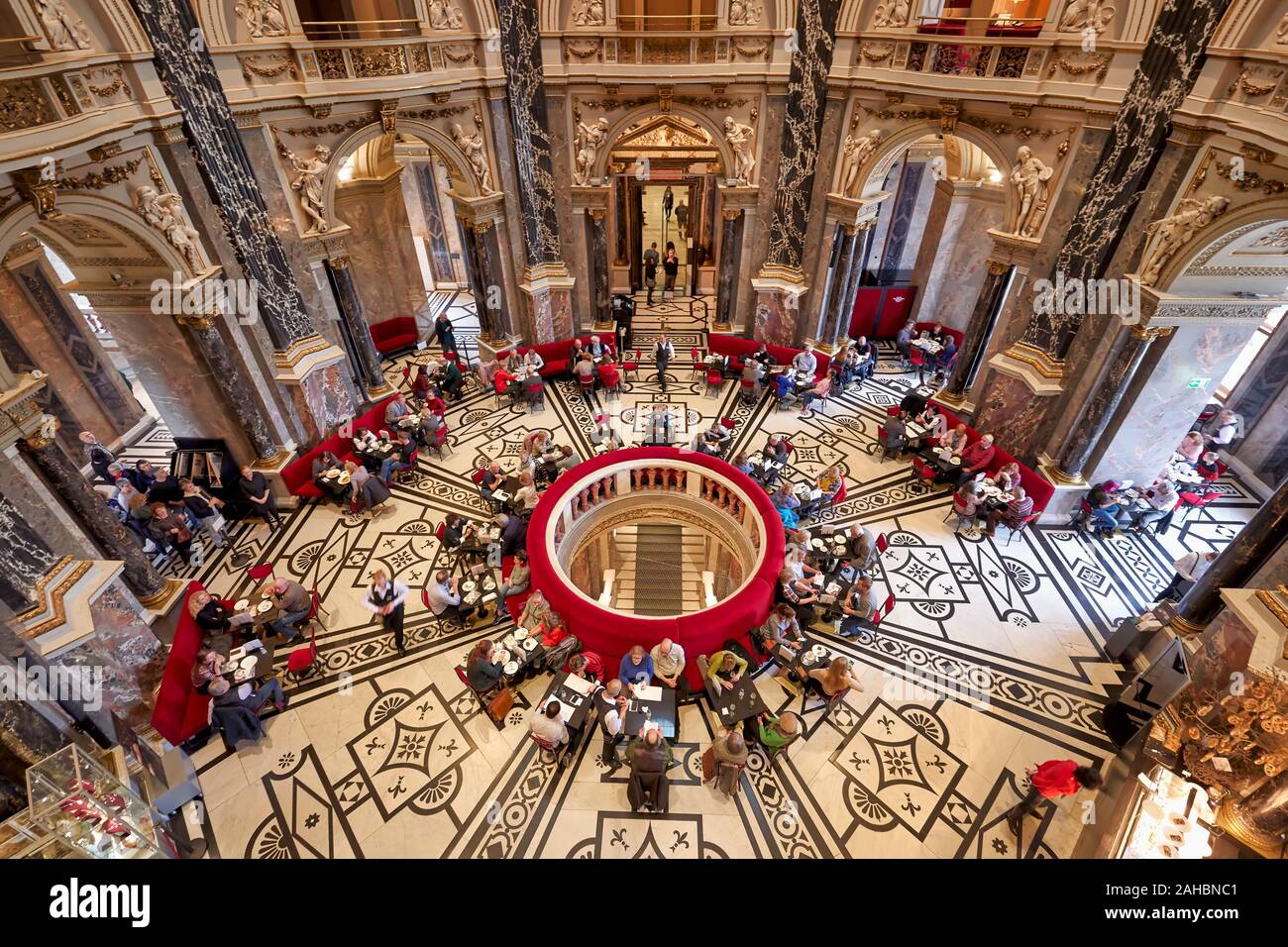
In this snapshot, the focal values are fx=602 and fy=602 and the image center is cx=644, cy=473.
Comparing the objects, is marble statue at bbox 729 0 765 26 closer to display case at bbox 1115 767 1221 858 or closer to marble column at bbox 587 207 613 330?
marble column at bbox 587 207 613 330

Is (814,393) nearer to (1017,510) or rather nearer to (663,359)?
(663,359)

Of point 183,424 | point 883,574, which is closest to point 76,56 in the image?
point 183,424

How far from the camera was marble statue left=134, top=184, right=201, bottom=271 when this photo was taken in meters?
8.61

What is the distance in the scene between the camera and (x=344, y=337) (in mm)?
13586

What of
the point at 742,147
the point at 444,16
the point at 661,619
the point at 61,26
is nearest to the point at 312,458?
the point at 61,26

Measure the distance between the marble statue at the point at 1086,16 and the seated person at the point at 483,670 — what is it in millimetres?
12814

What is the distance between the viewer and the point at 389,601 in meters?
9.26

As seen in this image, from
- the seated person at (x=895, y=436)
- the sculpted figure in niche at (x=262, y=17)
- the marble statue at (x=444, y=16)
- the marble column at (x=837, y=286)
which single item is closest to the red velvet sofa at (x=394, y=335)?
the marble statue at (x=444, y=16)

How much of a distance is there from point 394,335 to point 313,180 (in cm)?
658

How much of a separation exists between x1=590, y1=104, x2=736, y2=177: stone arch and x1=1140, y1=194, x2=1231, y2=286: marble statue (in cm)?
814

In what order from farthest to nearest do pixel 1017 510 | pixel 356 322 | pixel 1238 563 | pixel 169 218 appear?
pixel 356 322 → pixel 1017 510 → pixel 169 218 → pixel 1238 563

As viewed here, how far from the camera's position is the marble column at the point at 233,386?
9.94m

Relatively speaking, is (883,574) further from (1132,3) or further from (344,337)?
(344,337)

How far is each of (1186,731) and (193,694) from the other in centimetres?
1311
